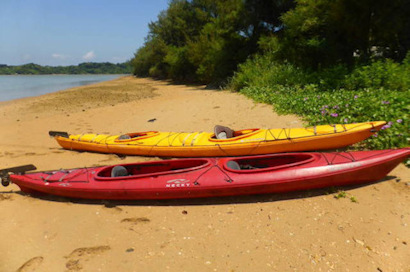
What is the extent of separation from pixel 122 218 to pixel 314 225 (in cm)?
233

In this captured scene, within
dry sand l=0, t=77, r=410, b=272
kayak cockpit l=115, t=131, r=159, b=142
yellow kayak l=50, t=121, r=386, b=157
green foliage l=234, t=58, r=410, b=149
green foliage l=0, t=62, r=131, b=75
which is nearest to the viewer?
dry sand l=0, t=77, r=410, b=272

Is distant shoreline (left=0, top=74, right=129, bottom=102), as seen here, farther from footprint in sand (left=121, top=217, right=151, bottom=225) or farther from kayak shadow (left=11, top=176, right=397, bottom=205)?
footprint in sand (left=121, top=217, right=151, bottom=225)

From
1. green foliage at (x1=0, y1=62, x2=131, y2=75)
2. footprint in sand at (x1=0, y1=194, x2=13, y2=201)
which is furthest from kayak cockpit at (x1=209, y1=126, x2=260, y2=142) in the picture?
green foliage at (x1=0, y1=62, x2=131, y2=75)

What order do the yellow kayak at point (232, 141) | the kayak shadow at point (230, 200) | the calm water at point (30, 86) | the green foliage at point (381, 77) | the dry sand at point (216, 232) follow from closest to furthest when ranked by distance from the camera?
the dry sand at point (216, 232) → the kayak shadow at point (230, 200) → the yellow kayak at point (232, 141) → the green foliage at point (381, 77) → the calm water at point (30, 86)

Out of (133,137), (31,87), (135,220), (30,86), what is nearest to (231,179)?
(135,220)

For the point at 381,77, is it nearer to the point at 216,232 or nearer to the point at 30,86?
the point at 216,232

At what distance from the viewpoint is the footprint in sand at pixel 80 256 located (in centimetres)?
249

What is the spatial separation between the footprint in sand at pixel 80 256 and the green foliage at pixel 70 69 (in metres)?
98.2

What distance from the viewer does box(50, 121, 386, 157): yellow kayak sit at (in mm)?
4148

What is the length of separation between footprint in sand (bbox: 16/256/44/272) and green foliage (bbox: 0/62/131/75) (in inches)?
3866

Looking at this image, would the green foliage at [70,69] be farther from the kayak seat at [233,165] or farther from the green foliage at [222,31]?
the kayak seat at [233,165]

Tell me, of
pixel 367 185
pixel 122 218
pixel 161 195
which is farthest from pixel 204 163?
pixel 367 185

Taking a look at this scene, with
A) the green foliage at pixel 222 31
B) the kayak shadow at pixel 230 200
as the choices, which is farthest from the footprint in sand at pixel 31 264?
the green foliage at pixel 222 31

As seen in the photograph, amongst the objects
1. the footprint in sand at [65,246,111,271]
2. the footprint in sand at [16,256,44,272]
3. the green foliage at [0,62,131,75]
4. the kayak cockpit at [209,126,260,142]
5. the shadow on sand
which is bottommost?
the footprint in sand at [16,256,44,272]
